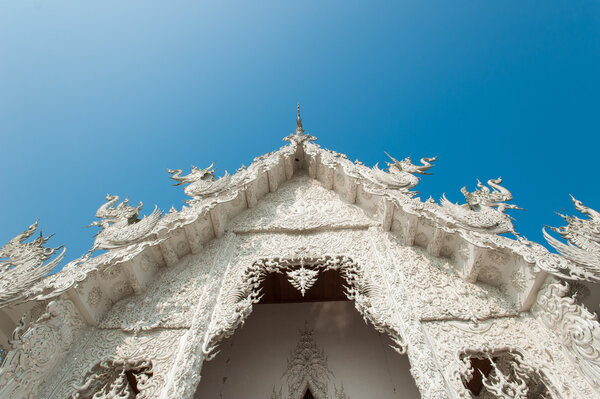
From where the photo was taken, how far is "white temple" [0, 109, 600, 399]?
9.59 ft

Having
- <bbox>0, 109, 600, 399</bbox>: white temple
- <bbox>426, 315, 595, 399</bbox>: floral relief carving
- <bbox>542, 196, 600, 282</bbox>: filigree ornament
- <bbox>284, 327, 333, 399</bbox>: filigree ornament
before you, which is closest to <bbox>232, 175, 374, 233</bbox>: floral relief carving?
<bbox>0, 109, 600, 399</bbox>: white temple

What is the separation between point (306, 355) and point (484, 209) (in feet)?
10.6

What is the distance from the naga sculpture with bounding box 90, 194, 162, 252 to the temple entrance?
229 cm

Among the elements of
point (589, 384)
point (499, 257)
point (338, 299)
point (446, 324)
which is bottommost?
point (589, 384)

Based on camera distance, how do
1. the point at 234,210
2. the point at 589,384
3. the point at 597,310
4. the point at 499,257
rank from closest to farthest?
the point at 589,384, the point at 597,310, the point at 499,257, the point at 234,210

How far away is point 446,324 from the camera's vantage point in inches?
131

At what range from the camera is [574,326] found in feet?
9.46

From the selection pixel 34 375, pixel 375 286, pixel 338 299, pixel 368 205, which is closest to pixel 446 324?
pixel 375 286

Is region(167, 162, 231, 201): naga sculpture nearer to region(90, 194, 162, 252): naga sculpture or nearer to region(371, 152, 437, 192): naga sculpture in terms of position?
region(90, 194, 162, 252): naga sculpture

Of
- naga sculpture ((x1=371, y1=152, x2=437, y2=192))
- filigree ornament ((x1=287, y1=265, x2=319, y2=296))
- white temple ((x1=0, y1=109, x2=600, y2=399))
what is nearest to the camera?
white temple ((x1=0, y1=109, x2=600, y2=399))

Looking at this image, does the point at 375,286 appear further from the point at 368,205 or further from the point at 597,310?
the point at 597,310

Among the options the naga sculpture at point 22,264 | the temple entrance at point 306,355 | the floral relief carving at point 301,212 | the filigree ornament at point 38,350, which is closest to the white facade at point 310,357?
the temple entrance at point 306,355

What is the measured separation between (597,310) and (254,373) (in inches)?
164

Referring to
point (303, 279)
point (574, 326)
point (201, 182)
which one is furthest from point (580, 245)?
point (201, 182)
